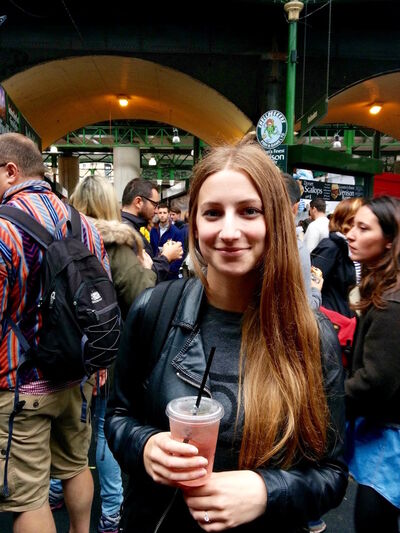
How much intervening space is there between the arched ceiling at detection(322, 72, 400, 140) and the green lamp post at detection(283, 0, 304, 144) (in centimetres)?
187

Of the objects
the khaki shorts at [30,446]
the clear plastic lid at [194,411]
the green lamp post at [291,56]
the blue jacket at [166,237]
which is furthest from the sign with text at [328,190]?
the clear plastic lid at [194,411]

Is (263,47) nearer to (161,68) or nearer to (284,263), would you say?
(161,68)

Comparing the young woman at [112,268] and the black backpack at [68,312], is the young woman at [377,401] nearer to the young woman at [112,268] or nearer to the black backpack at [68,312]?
the black backpack at [68,312]

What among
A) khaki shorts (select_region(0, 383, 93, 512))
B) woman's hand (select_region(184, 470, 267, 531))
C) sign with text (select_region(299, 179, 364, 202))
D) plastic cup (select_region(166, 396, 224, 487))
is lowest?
khaki shorts (select_region(0, 383, 93, 512))

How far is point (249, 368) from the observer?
4.13 ft

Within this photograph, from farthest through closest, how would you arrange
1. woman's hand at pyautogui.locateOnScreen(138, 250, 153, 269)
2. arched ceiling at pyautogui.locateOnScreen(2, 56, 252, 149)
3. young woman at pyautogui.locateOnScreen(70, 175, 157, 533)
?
1. arched ceiling at pyautogui.locateOnScreen(2, 56, 252, 149)
2. woman's hand at pyautogui.locateOnScreen(138, 250, 153, 269)
3. young woman at pyautogui.locateOnScreen(70, 175, 157, 533)

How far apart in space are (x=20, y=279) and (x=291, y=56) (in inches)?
269

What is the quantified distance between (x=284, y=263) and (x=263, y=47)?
8.49 meters

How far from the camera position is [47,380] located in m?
2.04

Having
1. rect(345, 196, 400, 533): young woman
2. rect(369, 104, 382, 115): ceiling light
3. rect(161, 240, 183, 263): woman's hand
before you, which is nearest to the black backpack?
rect(345, 196, 400, 533): young woman

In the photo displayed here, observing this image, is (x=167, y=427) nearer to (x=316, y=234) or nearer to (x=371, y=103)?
(x=316, y=234)

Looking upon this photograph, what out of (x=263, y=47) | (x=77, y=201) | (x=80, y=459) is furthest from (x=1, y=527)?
(x=263, y=47)

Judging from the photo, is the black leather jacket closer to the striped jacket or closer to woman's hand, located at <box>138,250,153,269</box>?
the striped jacket

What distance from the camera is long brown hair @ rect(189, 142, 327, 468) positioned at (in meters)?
1.20
